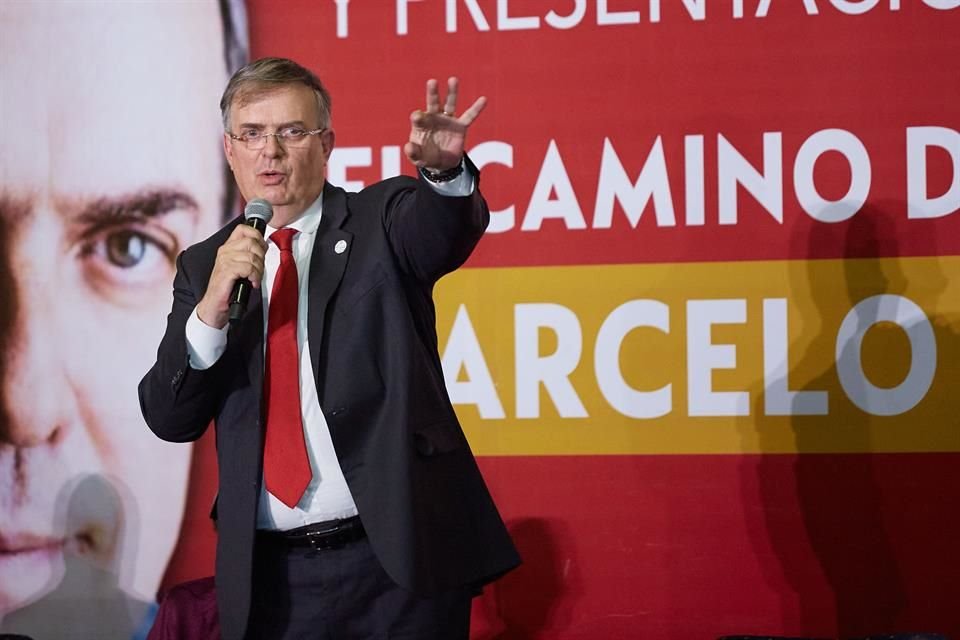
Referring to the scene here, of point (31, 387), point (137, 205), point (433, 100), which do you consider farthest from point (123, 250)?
point (433, 100)

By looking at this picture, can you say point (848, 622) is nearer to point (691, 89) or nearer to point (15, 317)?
point (691, 89)

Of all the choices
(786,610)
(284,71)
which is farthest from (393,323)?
(786,610)

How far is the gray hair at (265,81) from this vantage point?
173cm

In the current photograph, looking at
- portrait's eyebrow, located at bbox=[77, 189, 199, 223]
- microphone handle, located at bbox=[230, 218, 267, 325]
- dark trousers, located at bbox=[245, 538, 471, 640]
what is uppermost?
portrait's eyebrow, located at bbox=[77, 189, 199, 223]

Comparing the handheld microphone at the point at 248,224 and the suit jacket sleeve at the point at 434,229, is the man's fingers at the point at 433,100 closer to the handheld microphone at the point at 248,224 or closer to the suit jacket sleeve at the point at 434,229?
the suit jacket sleeve at the point at 434,229

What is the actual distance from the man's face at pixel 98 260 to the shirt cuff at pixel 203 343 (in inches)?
65.6

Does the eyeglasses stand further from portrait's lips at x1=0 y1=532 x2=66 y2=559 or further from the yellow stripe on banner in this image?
portrait's lips at x1=0 y1=532 x2=66 y2=559

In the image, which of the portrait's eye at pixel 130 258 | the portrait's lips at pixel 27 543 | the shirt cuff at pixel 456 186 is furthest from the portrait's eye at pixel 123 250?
the shirt cuff at pixel 456 186

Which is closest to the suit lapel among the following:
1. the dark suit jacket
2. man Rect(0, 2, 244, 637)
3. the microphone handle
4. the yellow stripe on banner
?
the dark suit jacket

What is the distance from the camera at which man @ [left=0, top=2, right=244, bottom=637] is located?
3.19 metres

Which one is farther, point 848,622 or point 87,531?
point 87,531

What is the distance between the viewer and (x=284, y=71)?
1744 mm

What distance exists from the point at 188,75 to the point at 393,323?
1.88 meters

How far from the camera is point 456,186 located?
1.58 meters
